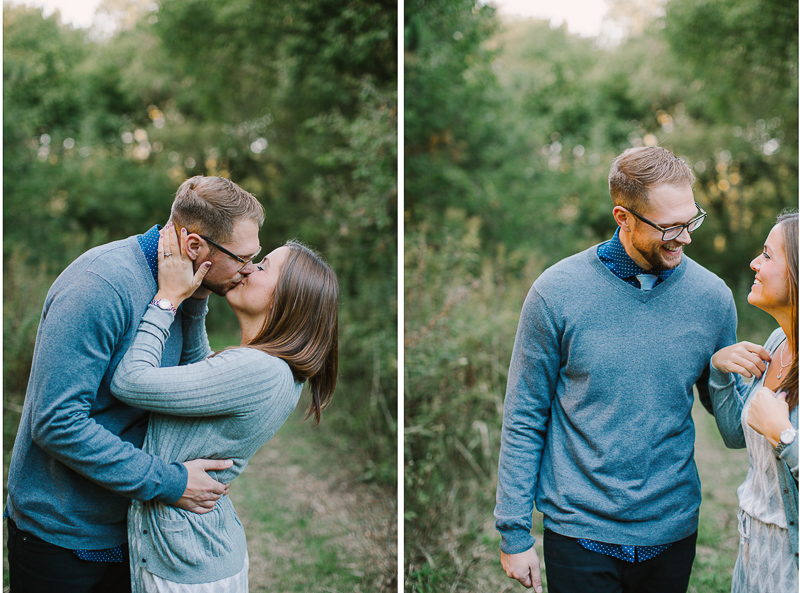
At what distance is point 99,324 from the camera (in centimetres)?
139

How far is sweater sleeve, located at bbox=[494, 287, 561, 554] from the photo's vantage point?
1.72m

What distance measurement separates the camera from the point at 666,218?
1.64m

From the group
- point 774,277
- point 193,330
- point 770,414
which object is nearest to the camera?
point 770,414

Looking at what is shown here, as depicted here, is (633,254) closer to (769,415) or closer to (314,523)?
(769,415)

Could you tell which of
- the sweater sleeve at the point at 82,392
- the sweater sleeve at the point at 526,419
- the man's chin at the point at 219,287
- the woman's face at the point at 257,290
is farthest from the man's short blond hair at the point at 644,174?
the sweater sleeve at the point at 82,392

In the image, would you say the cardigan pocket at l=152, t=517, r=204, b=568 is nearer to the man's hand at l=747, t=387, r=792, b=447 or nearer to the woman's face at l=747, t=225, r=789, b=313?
the man's hand at l=747, t=387, r=792, b=447

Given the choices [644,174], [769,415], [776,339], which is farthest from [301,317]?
[776,339]

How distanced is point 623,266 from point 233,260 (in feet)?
3.72

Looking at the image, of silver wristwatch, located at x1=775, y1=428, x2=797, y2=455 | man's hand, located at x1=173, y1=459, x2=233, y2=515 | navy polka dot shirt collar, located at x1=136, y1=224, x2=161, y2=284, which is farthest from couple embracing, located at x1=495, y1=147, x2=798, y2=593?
navy polka dot shirt collar, located at x1=136, y1=224, x2=161, y2=284

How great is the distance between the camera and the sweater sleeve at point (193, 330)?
1.83 m

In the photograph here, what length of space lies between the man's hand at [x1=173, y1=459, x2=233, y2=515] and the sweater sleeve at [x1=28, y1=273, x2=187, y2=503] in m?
0.07

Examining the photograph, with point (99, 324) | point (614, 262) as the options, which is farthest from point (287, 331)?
point (614, 262)

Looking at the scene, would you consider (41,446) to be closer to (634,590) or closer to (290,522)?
(634,590)

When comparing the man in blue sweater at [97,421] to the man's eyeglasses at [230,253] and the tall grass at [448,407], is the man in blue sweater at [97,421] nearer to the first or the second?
the man's eyeglasses at [230,253]
